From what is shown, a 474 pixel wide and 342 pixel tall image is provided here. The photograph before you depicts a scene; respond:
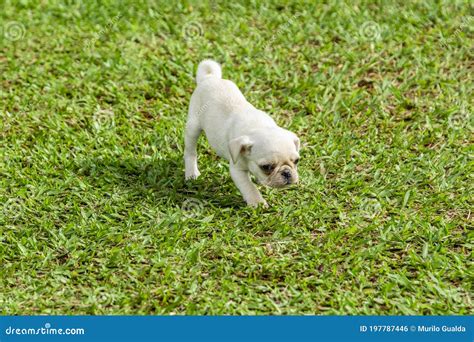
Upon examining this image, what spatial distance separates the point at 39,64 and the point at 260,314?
16.2ft

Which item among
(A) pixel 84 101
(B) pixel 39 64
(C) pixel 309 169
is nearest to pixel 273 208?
(C) pixel 309 169

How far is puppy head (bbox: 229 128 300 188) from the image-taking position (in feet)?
22.5

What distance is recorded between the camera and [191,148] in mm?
7812
